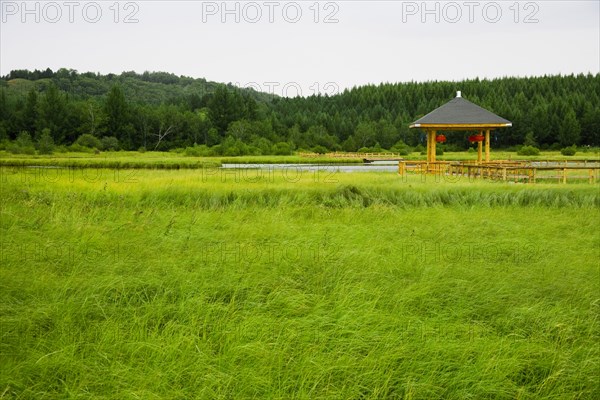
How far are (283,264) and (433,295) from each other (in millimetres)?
1972

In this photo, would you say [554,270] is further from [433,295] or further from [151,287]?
[151,287]

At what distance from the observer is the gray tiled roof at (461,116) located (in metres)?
23.6

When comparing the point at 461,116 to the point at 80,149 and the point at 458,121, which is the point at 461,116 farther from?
the point at 80,149

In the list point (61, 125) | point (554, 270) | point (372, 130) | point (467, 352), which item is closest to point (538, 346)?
point (467, 352)

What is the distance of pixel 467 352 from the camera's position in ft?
13.9

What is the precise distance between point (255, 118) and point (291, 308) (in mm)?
64375

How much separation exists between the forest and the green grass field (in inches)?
739

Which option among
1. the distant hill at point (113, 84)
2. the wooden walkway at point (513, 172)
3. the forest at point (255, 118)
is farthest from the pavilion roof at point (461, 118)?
the distant hill at point (113, 84)

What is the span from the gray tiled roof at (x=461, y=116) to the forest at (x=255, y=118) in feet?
4.93

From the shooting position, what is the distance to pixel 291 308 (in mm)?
5031

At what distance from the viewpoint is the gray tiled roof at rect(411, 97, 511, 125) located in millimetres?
23562

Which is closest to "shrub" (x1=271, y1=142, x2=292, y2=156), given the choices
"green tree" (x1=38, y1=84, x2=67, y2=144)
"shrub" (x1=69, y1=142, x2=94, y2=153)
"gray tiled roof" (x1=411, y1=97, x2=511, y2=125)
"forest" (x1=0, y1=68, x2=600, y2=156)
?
"forest" (x1=0, y1=68, x2=600, y2=156)

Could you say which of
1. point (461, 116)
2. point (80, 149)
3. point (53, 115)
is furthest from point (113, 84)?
point (461, 116)

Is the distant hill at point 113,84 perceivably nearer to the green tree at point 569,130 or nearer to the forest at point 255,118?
the forest at point 255,118
